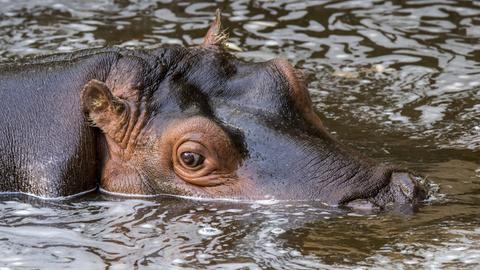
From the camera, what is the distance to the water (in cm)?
672

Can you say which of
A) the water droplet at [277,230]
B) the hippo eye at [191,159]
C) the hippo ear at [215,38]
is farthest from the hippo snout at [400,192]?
the hippo ear at [215,38]

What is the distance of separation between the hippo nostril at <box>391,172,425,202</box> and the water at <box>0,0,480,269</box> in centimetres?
12

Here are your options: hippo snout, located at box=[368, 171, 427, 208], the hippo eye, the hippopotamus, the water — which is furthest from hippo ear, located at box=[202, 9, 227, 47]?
hippo snout, located at box=[368, 171, 427, 208]

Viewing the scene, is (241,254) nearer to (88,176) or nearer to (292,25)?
(88,176)

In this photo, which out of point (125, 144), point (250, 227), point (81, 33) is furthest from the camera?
point (81, 33)

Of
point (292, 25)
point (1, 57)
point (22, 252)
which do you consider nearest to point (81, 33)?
point (1, 57)

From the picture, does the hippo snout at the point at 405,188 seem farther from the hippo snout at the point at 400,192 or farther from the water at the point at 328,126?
the water at the point at 328,126

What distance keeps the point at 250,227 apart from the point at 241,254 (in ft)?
1.62

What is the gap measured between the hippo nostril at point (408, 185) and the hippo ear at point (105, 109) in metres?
1.93

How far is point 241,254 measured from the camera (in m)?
6.68

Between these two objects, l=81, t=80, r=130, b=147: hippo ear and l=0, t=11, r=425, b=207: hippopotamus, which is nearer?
l=0, t=11, r=425, b=207: hippopotamus

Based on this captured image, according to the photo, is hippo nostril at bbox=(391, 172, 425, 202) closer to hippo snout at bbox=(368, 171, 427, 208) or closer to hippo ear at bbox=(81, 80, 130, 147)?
hippo snout at bbox=(368, 171, 427, 208)

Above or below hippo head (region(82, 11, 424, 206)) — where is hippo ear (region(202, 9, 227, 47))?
above

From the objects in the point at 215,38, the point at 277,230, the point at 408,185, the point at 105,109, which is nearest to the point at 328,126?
the point at 215,38
